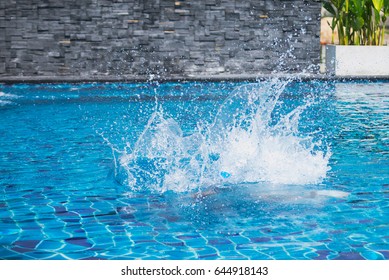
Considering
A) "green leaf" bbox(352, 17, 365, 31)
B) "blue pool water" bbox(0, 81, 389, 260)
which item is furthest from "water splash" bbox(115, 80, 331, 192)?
"green leaf" bbox(352, 17, 365, 31)

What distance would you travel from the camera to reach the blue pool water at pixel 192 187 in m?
5.16

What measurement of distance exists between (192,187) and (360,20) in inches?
373

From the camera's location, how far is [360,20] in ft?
49.3

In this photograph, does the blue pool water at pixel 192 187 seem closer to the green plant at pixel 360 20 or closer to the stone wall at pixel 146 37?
the stone wall at pixel 146 37

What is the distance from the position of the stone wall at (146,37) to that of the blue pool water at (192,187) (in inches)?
150

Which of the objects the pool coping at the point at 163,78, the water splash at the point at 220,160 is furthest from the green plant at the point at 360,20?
the water splash at the point at 220,160

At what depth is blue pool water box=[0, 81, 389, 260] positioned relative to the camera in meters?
5.16

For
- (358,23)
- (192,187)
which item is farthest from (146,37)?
(192,187)

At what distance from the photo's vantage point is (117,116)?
1084 centimetres

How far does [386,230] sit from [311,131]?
4213 mm

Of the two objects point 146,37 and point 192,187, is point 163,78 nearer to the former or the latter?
point 146,37

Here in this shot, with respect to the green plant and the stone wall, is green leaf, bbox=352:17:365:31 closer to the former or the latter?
the green plant
